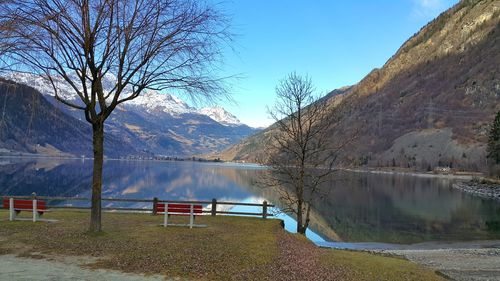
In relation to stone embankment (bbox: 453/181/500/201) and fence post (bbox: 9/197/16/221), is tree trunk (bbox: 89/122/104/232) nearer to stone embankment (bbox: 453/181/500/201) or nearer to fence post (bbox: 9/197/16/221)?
fence post (bbox: 9/197/16/221)

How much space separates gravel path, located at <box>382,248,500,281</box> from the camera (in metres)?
22.1

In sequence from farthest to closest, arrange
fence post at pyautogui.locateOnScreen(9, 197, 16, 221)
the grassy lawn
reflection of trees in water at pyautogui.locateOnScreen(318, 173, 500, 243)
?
reflection of trees in water at pyautogui.locateOnScreen(318, 173, 500, 243), fence post at pyautogui.locateOnScreen(9, 197, 16, 221), the grassy lawn

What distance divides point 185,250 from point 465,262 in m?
20.0

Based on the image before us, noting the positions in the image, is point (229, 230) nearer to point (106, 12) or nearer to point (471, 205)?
point (106, 12)

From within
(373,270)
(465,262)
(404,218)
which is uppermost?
(373,270)

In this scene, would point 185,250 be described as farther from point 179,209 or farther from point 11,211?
point 11,211

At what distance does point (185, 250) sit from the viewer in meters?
15.9

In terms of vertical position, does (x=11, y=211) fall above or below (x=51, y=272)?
above

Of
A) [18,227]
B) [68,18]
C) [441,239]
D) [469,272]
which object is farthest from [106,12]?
[441,239]

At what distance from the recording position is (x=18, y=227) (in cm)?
2019

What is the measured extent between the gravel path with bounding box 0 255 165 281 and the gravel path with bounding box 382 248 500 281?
52.0 ft

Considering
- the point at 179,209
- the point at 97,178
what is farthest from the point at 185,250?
the point at 179,209

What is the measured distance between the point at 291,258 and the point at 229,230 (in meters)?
6.52

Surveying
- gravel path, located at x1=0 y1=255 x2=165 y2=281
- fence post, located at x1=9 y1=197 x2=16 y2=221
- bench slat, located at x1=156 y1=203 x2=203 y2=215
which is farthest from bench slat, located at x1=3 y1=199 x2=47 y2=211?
gravel path, located at x1=0 y1=255 x2=165 y2=281
